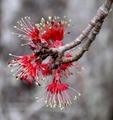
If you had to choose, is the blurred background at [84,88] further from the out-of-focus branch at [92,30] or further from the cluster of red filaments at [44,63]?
the out-of-focus branch at [92,30]

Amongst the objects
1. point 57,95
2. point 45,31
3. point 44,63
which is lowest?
point 57,95

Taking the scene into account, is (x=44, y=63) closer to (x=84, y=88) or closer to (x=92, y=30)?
(x=92, y=30)

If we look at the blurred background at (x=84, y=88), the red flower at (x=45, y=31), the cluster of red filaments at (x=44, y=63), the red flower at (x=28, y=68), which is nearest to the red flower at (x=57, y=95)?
the cluster of red filaments at (x=44, y=63)

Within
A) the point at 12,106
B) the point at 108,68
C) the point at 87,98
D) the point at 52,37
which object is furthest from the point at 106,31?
the point at 52,37

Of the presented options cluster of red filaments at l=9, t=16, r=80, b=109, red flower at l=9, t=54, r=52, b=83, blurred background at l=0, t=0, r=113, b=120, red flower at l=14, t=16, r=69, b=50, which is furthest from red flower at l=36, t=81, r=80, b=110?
blurred background at l=0, t=0, r=113, b=120

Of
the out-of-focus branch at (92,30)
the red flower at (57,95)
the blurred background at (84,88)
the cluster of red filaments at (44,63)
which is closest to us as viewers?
the out-of-focus branch at (92,30)

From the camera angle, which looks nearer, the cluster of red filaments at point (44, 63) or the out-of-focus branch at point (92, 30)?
the out-of-focus branch at point (92, 30)

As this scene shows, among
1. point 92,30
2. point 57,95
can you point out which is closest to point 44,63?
point 57,95

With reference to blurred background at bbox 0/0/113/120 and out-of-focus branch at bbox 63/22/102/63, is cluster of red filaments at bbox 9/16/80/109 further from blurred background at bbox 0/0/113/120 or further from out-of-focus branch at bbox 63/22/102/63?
blurred background at bbox 0/0/113/120

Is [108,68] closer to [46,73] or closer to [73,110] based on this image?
[73,110]
